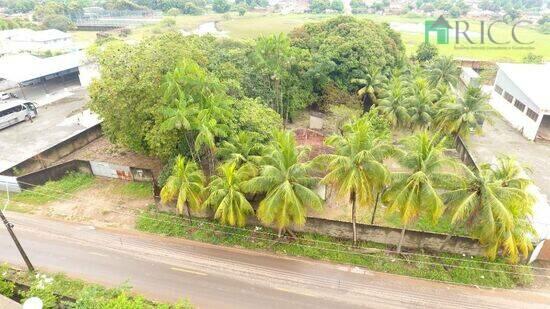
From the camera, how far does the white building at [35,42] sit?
5762 centimetres

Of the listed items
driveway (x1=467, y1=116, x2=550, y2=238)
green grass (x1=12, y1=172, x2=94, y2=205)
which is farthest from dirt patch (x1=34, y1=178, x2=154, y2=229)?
driveway (x1=467, y1=116, x2=550, y2=238)

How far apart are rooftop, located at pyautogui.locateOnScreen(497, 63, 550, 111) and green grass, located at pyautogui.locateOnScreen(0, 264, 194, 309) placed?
32.2 metres

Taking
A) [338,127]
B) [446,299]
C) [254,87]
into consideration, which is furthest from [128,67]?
[446,299]

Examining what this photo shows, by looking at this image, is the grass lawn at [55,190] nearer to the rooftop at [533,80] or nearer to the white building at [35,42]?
the rooftop at [533,80]

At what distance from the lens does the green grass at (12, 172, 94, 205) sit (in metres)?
24.3

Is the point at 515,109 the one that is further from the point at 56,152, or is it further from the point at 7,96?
the point at 7,96

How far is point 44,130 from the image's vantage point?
109 ft

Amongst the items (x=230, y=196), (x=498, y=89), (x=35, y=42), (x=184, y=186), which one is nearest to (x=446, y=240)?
(x=230, y=196)

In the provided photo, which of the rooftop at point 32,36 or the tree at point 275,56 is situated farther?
the rooftop at point 32,36

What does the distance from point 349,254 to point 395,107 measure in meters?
14.9

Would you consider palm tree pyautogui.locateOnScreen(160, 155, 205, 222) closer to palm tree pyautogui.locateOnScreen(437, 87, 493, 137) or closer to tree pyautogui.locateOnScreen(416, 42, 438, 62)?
palm tree pyautogui.locateOnScreen(437, 87, 493, 137)

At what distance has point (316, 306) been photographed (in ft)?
54.6

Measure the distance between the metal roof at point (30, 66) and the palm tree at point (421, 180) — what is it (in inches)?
1609

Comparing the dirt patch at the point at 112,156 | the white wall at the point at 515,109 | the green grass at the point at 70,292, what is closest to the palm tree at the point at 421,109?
the white wall at the point at 515,109
